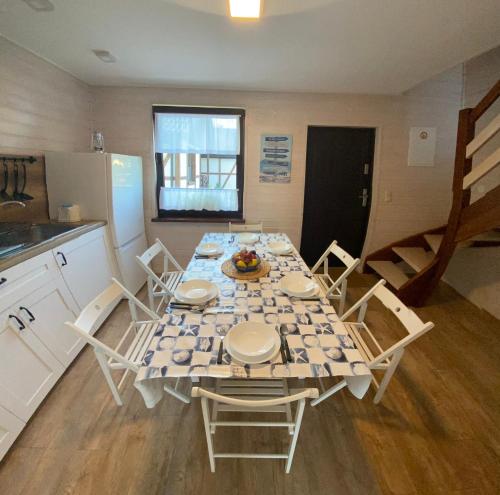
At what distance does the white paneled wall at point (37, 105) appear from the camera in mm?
1943

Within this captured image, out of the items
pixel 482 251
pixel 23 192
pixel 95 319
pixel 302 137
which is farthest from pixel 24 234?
pixel 482 251

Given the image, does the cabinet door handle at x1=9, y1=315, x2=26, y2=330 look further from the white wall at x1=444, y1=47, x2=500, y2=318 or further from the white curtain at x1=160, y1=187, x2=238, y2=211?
the white wall at x1=444, y1=47, x2=500, y2=318

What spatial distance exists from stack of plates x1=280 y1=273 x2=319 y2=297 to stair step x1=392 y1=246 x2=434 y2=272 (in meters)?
1.91

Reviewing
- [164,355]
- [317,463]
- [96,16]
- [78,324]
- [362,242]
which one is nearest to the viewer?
[164,355]

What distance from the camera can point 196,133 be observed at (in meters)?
3.10

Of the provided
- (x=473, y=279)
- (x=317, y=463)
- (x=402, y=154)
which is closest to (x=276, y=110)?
(x=402, y=154)

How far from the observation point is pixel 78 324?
47.2 inches

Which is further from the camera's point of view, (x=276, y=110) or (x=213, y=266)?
(x=276, y=110)

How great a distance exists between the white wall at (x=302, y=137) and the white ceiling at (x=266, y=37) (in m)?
0.39

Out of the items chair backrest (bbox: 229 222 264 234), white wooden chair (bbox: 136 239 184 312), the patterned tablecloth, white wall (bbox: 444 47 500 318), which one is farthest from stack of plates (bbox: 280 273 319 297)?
white wall (bbox: 444 47 500 318)

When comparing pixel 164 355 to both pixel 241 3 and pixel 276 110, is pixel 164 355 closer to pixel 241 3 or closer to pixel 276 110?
pixel 241 3

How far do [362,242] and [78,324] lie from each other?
3.33 m

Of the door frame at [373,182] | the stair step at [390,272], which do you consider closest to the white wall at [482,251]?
the stair step at [390,272]

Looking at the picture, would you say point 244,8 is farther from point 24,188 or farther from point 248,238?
point 24,188
